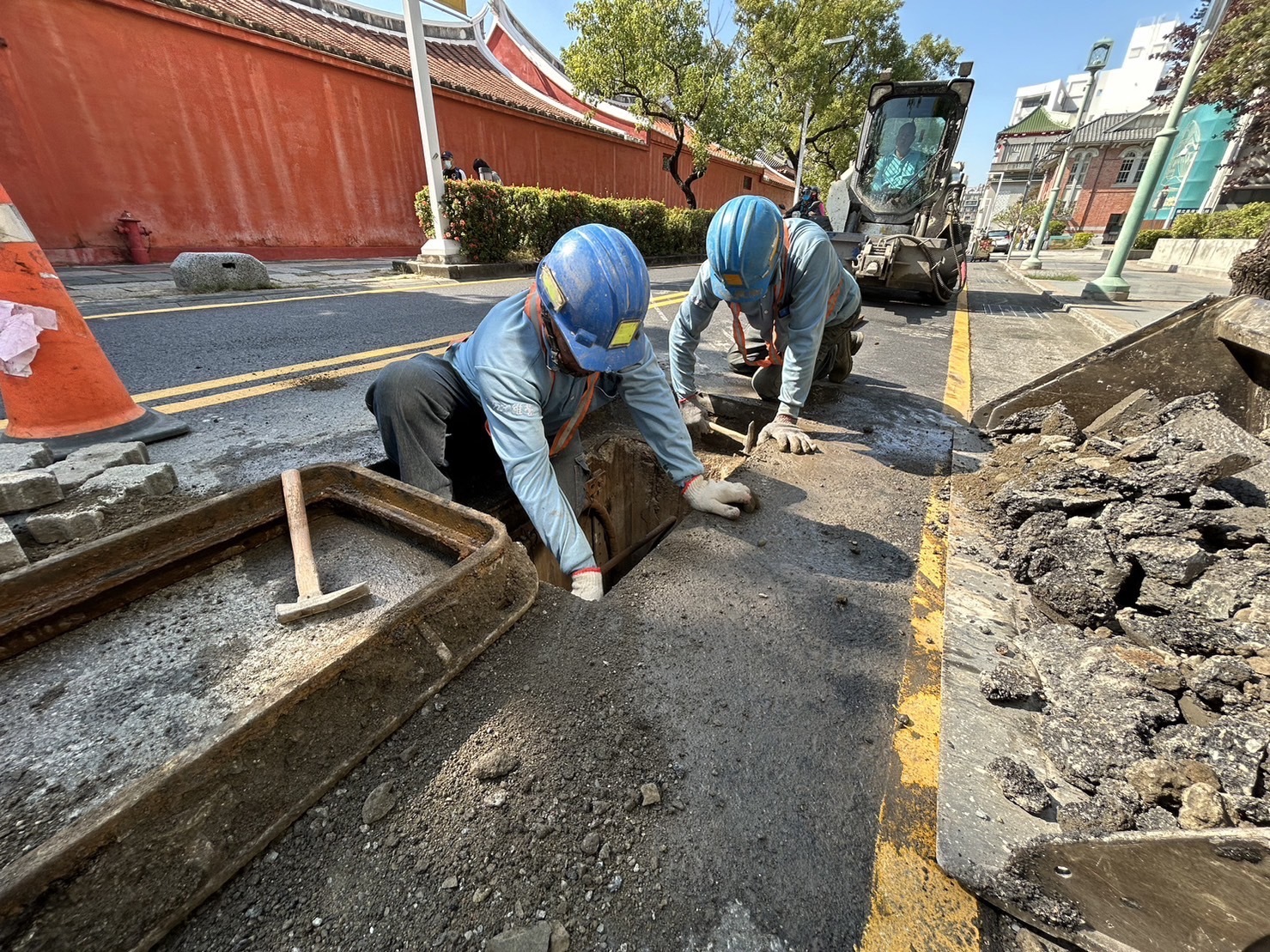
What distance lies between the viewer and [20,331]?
2.20 meters

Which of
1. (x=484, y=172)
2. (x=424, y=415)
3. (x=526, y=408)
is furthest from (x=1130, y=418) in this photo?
(x=484, y=172)

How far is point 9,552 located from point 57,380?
1.35m

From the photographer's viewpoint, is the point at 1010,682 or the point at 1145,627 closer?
the point at 1010,682

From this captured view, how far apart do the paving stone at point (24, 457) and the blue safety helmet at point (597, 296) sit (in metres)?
2.09

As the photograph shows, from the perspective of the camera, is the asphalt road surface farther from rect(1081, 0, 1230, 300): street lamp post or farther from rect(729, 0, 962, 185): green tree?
rect(729, 0, 962, 185): green tree

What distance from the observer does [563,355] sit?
189cm

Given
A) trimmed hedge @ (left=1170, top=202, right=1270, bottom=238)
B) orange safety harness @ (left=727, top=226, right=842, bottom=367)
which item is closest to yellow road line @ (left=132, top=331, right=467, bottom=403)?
orange safety harness @ (left=727, top=226, right=842, bottom=367)

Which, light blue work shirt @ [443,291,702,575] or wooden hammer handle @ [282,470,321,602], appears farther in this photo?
light blue work shirt @ [443,291,702,575]

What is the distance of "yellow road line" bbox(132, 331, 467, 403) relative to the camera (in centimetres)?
318

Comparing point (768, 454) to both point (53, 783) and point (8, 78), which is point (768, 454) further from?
point (8, 78)

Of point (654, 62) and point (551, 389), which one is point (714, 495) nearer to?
point (551, 389)

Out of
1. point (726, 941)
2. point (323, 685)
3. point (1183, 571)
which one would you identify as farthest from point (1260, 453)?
point (323, 685)

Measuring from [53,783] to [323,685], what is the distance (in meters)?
0.52

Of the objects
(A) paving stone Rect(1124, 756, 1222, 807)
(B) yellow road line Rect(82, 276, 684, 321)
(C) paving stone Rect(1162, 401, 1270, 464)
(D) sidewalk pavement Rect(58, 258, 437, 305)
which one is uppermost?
(C) paving stone Rect(1162, 401, 1270, 464)
